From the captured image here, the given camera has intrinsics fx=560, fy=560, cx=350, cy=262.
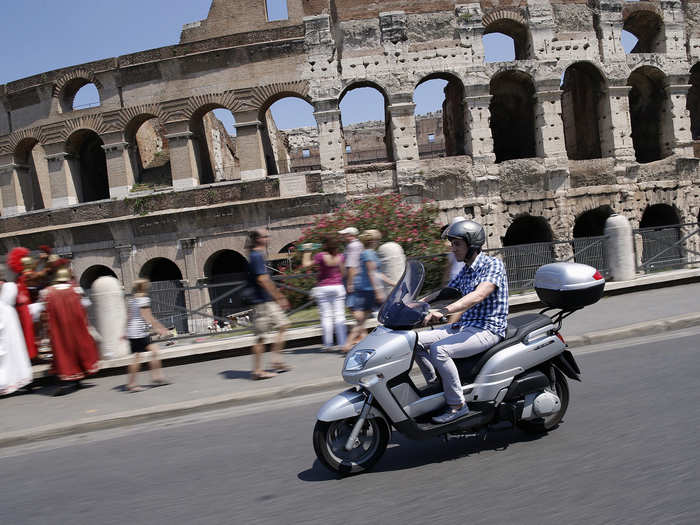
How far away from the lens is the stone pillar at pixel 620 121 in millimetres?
18422

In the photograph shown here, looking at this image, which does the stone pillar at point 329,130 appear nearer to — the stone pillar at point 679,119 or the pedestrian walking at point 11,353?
the stone pillar at point 679,119

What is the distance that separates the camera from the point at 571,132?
2188cm

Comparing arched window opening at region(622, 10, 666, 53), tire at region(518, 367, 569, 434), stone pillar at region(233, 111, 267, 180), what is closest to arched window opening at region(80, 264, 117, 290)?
stone pillar at region(233, 111, 267, 180)

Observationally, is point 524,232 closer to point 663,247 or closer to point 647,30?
point 647,30

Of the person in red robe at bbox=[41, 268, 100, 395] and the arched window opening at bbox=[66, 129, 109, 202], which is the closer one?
the person in red robe at bbox=[41, 268, 100, 395]

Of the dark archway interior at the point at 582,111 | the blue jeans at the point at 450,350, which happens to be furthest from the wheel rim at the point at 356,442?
the dark archway interior at the point at 582,111

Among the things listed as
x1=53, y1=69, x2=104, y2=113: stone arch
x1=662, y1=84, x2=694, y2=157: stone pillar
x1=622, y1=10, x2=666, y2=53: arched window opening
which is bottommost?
x1=662, y1=84, x2=694, y2=157: stone pillar

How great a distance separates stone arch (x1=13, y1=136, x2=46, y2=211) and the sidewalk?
15465 millimetres

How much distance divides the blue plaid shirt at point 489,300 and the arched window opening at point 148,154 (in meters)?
16.9

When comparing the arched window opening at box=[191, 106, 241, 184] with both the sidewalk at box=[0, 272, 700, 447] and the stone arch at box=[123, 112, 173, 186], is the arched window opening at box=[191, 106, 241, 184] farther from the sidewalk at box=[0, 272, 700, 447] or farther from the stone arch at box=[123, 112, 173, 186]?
the sidewalk at box=[0, 272, 700, 447]

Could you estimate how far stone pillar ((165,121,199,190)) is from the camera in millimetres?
18156

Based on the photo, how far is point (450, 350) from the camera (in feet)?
12.4

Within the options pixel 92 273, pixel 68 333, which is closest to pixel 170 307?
pixel 68 333

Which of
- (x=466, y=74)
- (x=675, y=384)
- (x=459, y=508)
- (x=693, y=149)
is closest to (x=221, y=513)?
(x=459, y=508)
